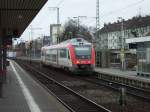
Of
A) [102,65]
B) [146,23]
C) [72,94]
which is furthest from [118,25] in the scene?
[72,94]

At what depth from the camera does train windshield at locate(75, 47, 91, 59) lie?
3919 centimetres

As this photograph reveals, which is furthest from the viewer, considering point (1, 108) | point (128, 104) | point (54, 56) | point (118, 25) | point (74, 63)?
point (118, 25)

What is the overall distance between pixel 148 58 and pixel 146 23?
84576 mm

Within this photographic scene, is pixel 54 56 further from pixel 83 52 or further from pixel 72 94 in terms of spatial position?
pixel 72 94

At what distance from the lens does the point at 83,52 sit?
3944cm

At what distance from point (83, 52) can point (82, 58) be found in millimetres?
562

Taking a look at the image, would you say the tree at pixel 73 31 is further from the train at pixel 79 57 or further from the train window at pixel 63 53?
the train at pixel 79 57

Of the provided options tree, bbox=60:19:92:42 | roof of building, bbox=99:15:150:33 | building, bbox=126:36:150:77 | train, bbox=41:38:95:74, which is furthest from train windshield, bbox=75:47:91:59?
roof of building, bbox=99:15:150:33

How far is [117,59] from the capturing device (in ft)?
220

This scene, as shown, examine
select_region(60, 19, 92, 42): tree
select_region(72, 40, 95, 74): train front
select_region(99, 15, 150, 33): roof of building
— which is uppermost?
select_region(99, 15, 150, 33): roof of building

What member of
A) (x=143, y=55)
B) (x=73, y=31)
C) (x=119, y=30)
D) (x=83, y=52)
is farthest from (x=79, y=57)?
(x=119, y=30)

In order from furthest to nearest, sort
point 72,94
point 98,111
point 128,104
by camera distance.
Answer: point 72,94 < point 128,104 < point 98,111

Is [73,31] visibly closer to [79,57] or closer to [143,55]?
[79,57]

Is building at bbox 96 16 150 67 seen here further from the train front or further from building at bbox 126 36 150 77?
building at bbox 126 36 150 77
